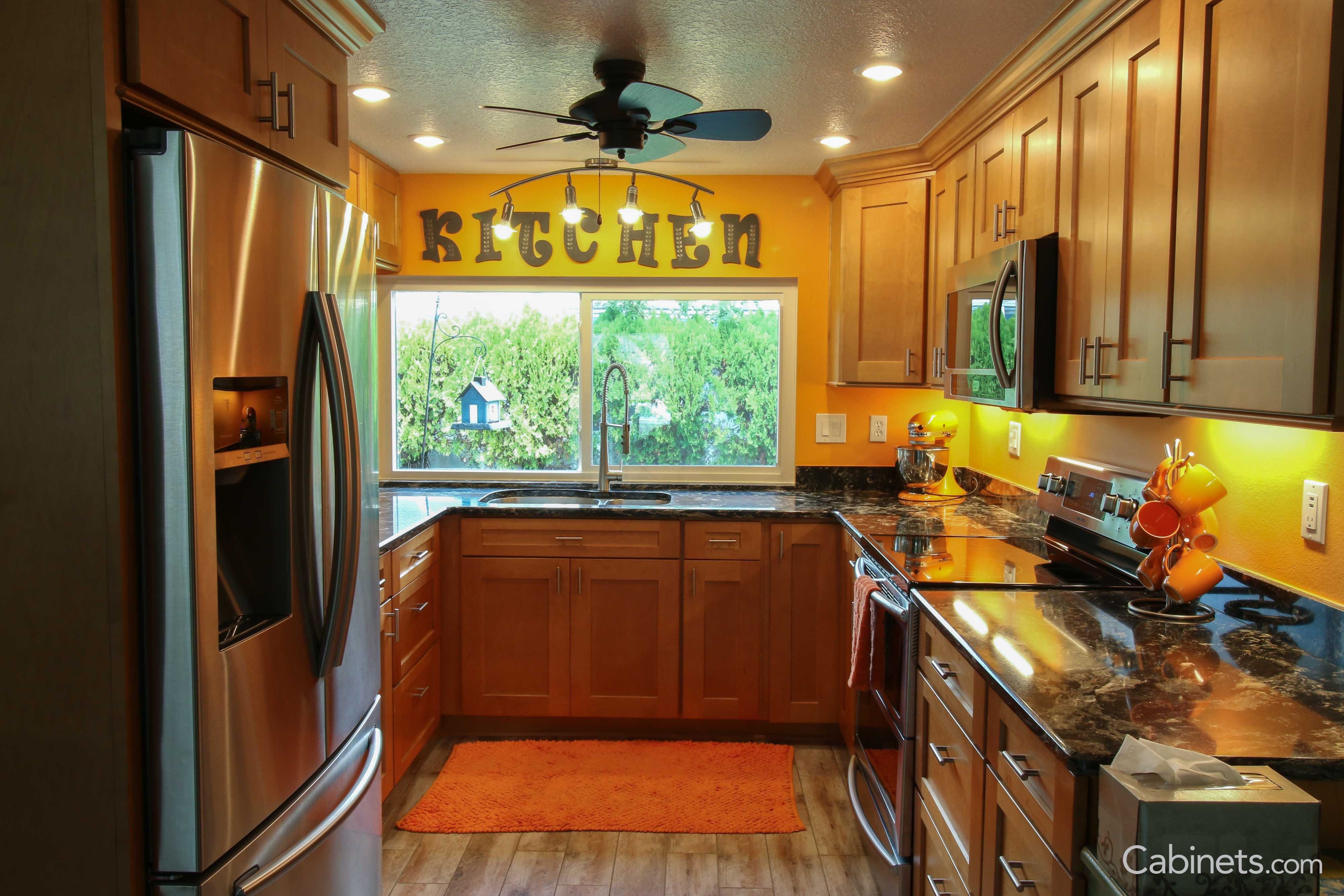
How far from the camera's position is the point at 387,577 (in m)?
2.85

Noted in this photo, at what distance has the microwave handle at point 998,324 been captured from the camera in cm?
242

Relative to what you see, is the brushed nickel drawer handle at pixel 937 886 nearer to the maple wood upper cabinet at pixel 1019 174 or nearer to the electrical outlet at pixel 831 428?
the maple wood upper cabinet at pixel 1019 174

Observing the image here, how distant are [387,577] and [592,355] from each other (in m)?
1.60

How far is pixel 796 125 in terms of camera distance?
3174 mm

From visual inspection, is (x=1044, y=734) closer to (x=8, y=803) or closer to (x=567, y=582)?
(x=8, y=803)

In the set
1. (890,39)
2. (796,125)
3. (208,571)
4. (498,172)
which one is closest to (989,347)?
(890,39)

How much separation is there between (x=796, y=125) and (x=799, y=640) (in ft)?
6.11

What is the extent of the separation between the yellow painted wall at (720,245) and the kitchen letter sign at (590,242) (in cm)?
2

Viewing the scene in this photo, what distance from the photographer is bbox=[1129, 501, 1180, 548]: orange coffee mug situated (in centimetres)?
185

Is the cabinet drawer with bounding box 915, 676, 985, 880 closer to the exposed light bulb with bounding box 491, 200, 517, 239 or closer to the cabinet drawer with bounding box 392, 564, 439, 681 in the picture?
the cabinet drawer with bounding box 392, 564, 439, 681

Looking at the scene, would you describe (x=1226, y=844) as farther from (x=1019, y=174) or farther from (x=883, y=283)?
(x=883, y=283)

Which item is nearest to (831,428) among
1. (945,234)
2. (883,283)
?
(883,283)

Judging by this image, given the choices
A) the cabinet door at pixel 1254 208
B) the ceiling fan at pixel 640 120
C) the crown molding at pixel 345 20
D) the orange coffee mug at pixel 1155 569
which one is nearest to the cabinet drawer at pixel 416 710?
the ceiling fan at pixel 640 120

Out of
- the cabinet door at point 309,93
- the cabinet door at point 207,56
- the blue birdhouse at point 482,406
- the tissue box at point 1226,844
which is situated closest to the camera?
the tissue box at point 1226,844
